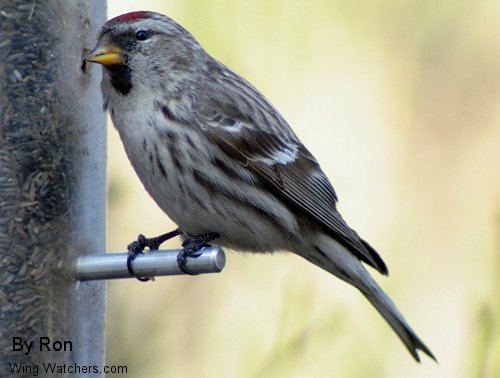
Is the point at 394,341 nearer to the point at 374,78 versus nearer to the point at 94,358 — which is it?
the point at 94,358

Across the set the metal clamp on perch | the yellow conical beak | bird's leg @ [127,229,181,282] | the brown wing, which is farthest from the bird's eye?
the metal clamp on perch

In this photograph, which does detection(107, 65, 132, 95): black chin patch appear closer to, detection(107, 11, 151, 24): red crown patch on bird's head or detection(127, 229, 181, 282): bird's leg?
detection(107, 11, 151, 24): red crown patch on bird's head

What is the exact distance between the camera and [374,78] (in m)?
6.97

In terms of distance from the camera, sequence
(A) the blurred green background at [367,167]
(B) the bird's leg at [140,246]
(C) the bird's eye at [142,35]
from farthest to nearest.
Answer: (A) the blurred green background at [367,167] → (C) the bird's eye at [142,35] → (B) the bird's leg at [140,246]

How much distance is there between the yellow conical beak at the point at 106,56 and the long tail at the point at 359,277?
97 centimetres

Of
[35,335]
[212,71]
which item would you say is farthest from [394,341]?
[35,335]

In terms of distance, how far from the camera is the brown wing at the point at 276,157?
4.61 metres

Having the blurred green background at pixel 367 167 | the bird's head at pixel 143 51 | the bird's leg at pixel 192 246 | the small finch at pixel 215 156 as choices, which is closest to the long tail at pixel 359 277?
the small finch at pixel 215 156

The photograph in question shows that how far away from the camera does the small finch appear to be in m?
4.41

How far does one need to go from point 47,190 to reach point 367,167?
2.87 m

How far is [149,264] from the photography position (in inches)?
157

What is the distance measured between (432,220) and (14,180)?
2.99 m

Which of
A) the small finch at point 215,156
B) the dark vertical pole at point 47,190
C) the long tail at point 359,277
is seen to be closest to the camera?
the dark vertical pole at point 47,190

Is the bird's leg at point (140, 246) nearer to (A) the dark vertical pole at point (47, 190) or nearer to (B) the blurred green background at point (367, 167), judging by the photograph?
(A) the dark vertical pole at point (47, 190)
